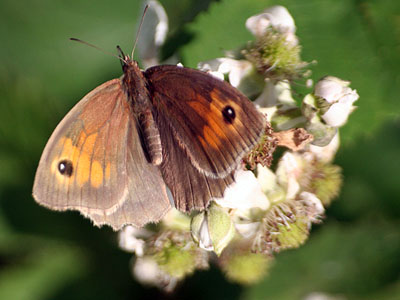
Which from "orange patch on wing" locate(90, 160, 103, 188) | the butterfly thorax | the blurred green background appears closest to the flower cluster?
the butterfly thorax

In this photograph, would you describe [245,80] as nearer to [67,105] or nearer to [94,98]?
[94,98]

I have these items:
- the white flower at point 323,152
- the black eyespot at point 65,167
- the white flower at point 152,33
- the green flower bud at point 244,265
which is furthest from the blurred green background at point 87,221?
the black eyespot at point 65,167

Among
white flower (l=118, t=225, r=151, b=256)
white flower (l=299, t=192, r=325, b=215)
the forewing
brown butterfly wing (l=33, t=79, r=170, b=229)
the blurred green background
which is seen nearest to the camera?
the forewing

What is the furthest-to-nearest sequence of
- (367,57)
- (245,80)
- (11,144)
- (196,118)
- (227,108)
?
(11,144) → (367,57) → (245,80) → (196,118) → (227,108)

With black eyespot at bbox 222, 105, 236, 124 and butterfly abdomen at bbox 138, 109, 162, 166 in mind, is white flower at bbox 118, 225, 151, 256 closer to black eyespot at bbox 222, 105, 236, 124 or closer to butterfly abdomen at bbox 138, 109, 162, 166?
butterfly abdomen at bbox 138, 109, 162, 166

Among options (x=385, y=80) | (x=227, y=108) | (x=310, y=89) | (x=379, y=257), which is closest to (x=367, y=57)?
(x=385, y=80)

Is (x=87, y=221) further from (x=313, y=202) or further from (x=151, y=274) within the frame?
(x=313, y=202)
